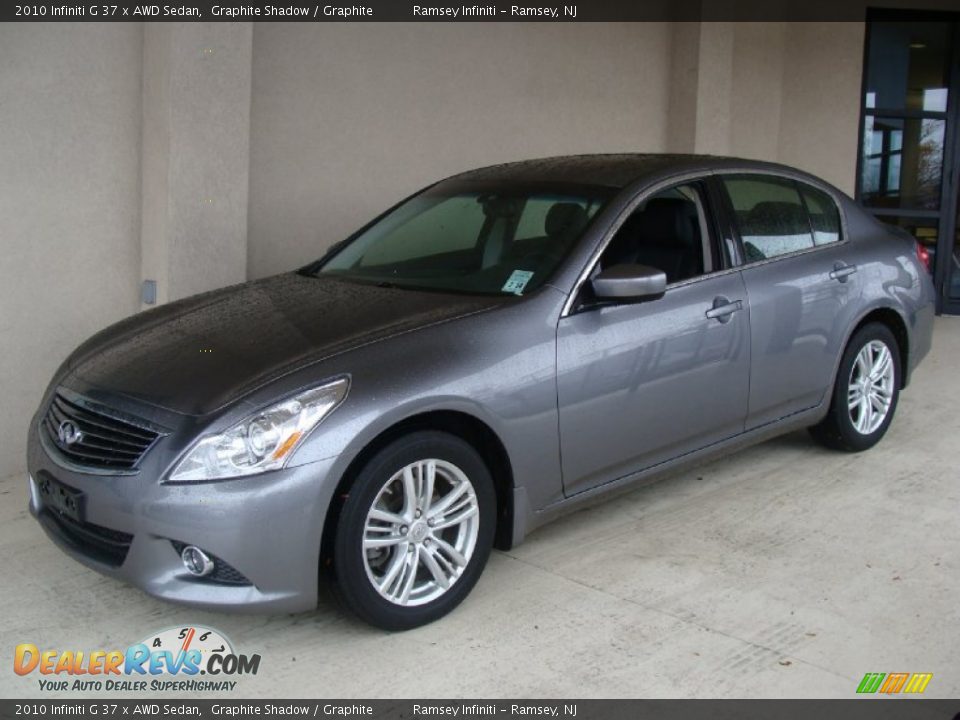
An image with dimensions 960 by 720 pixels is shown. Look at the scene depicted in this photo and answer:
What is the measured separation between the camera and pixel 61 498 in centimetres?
373

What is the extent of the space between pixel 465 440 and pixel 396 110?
12.5 ft

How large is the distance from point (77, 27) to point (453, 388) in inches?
127

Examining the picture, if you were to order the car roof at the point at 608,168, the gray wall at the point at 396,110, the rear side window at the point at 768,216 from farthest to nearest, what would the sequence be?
the gray wall at the point at 396,110, the rear side window at the point at 768,216, the car roof at the point at 608,168

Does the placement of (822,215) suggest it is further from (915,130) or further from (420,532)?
(915,130)

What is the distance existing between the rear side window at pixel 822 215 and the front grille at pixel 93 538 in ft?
11.5

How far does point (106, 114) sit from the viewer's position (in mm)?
5758

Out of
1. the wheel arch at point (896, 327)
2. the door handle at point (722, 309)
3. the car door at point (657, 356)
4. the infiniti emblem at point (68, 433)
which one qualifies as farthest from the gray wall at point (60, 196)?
the wheel arch at point (896, 327)

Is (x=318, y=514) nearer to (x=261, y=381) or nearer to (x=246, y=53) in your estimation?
(x=261, y=381)

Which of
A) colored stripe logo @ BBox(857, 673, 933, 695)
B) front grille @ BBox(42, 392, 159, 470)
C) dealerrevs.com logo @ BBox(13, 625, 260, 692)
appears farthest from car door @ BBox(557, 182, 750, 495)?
front grille @ BBox(42, 392, 159, 470)

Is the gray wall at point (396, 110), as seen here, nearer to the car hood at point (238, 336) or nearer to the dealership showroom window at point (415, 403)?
the dealership showroom window at point (415, 403)

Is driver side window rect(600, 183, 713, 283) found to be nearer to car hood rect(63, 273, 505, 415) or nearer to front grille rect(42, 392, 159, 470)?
car hood rect(63, 273, 505, 415)

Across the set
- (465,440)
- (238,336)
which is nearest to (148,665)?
(238,336)

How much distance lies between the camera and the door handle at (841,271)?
529 centimetres

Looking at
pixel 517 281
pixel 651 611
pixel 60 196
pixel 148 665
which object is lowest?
pixel 148 665
